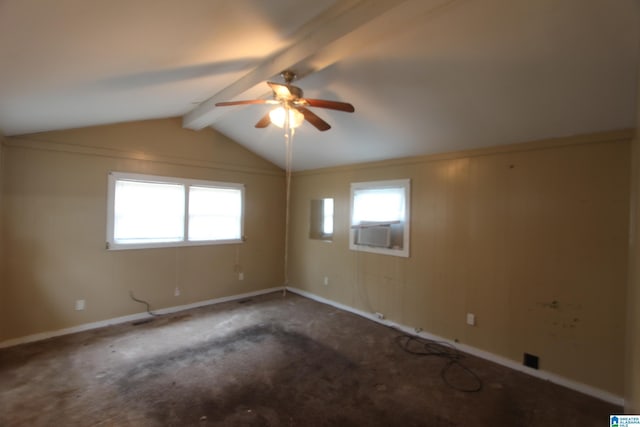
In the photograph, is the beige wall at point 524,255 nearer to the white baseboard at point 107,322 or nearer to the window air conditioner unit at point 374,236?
the window air conditioner unit at point 374,236

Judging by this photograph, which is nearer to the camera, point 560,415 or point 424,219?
point 560,415

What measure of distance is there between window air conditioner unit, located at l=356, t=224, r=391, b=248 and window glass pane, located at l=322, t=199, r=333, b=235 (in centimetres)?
88

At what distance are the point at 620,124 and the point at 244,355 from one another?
4194mm

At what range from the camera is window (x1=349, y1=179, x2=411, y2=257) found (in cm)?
408

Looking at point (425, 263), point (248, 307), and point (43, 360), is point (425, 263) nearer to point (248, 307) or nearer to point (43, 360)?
point (248, 307)

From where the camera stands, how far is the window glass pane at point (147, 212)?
396 centimetres

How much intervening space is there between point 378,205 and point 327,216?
4.42 feet

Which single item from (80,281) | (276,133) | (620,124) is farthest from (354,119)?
(80,281)

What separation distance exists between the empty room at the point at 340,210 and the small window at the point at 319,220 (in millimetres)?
604

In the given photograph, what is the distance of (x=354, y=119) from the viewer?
348 cm

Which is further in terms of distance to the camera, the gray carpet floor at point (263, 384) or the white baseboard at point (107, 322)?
the white baseboard at point (107, 322)

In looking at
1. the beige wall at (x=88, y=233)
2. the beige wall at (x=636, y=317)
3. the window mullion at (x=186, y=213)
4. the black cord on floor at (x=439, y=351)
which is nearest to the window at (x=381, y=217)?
the black cord on floor at (x=439, y=351)

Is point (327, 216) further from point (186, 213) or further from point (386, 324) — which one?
point (186, 213)

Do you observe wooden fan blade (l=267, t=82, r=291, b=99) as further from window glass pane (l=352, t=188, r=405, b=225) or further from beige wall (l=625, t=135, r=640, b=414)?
window glass pane (l=352, t=188, r=405, b=225)
